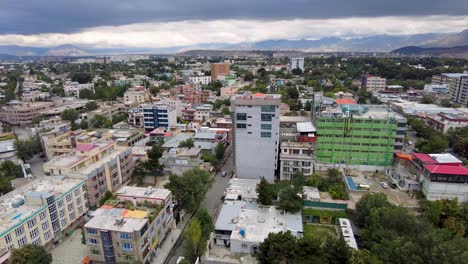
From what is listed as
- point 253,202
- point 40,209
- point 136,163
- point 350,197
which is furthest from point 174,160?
point 350,197

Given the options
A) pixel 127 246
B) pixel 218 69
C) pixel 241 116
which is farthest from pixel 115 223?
pixel 218 69

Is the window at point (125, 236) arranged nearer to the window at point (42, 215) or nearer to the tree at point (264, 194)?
the window at point (42, 215)

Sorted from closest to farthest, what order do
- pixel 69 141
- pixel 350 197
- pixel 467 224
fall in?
pixel 467 224
pixel 350 197
pixel 69 141

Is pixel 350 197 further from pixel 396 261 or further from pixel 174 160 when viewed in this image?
pixel 174 160

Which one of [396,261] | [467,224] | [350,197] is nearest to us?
[396,261]

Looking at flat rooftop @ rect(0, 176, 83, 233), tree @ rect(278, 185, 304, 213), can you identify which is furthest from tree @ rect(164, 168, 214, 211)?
flat rooftop @ rect(0, 176, 83, 233)

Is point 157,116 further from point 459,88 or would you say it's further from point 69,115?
point 459,88
